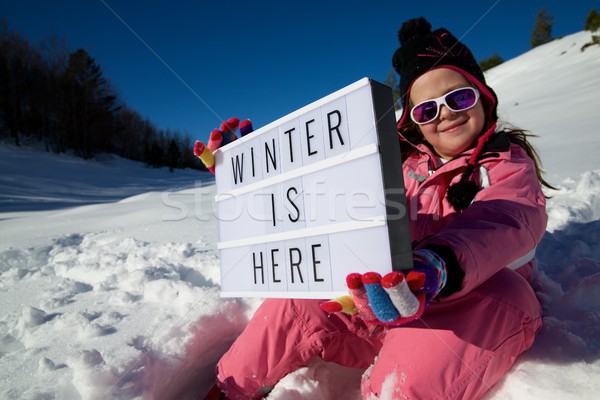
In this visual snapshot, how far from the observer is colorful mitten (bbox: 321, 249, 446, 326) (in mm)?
728

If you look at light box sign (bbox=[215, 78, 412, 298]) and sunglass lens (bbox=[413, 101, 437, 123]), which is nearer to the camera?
light box sign (bbox=[215, 78, 412, 298])

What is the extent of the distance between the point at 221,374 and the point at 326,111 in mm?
1076

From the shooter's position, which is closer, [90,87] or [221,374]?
[221,374]

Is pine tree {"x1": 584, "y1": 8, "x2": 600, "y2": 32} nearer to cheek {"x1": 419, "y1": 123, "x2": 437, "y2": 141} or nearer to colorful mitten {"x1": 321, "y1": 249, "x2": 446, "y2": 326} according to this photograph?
cheek {"x1": 419, "y1": 123, "x2": 437, "y2": 141}

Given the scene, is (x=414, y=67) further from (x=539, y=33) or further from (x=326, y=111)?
(x=539, y=33)

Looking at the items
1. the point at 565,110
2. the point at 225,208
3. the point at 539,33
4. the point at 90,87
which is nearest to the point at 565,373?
the point at 225,208

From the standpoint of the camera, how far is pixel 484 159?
1364mm

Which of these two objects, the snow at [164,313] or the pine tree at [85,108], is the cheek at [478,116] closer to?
the snow at [164,313]

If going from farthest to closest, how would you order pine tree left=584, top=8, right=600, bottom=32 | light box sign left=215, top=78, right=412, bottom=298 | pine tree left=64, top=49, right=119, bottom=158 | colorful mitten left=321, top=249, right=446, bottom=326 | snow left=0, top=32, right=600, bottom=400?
1. pine tree left=64, top=49, right=119, bottom=158
2. pine tree left=584, top=8, right=600, bottom=32
3. snow left=0, top=32, right=600, bottom=400
4. light box sign left=215, top=78, right=412, bottom=298
5. colorful mitten left=321, top=249, right=446, bottom=326

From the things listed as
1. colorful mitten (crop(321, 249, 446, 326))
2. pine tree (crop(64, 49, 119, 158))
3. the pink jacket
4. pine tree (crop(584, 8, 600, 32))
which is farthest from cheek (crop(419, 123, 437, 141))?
pine tree (crop(64, 49, 119, 158))

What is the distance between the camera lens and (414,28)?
69.7 inches

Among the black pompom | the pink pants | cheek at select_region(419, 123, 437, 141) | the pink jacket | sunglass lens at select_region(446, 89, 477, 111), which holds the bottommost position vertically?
the pink pants

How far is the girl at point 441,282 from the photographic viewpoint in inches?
35.6

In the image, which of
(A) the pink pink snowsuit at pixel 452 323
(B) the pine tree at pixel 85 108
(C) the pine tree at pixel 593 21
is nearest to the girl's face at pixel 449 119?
(A) the pink pink snowsuit at pixel 452 323
